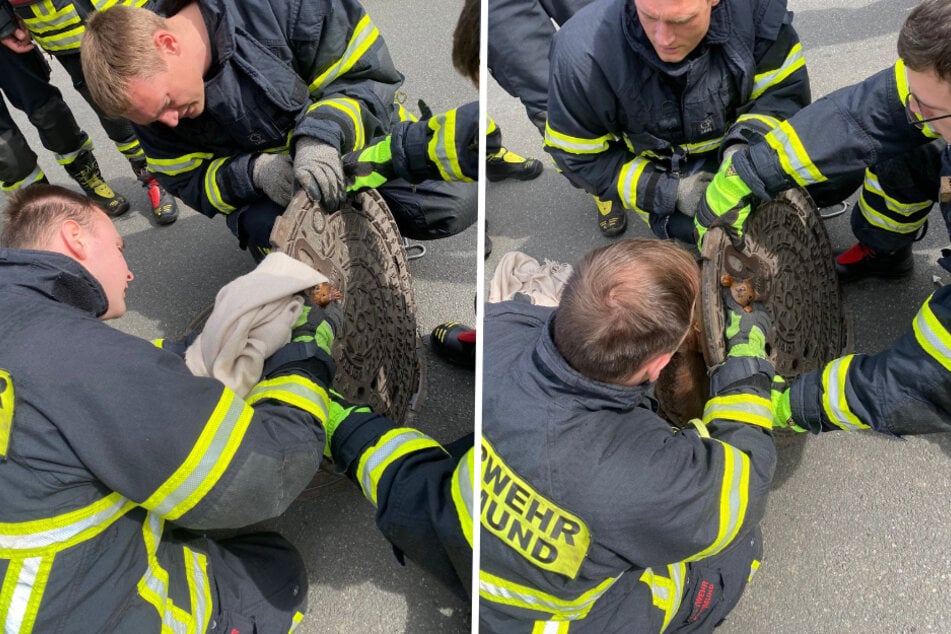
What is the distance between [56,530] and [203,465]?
0.27 metres

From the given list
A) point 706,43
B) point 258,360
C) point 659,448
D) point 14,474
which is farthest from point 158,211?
point 659,448

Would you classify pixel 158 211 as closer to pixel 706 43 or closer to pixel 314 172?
pixel 314 172

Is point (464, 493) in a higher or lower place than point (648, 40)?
lower

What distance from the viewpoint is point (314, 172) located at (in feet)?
5.84

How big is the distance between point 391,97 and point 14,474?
63.2 inches

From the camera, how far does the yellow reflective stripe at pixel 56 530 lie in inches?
45.2

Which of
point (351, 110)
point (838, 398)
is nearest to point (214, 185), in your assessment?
point (351, 110)

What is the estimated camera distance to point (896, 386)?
1.47m

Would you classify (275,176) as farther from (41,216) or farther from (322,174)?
(41,216)

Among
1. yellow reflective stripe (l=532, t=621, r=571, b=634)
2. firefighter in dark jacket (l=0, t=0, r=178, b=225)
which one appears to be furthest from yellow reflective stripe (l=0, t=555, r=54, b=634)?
firefighter in dark jacket (l=0, t=0, r=178, b=225)

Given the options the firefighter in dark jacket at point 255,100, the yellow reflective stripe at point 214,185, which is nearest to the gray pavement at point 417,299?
the firefighter in dark jacket at point 255,100

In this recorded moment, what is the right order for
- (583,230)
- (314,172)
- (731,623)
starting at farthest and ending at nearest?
1. (583,230)
2. (314,172)
3. (731,623)

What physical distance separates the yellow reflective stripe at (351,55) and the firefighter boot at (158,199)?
1144 millimetres

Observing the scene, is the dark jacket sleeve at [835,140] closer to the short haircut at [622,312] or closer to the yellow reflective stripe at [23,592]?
the short haircut at [622,312]
